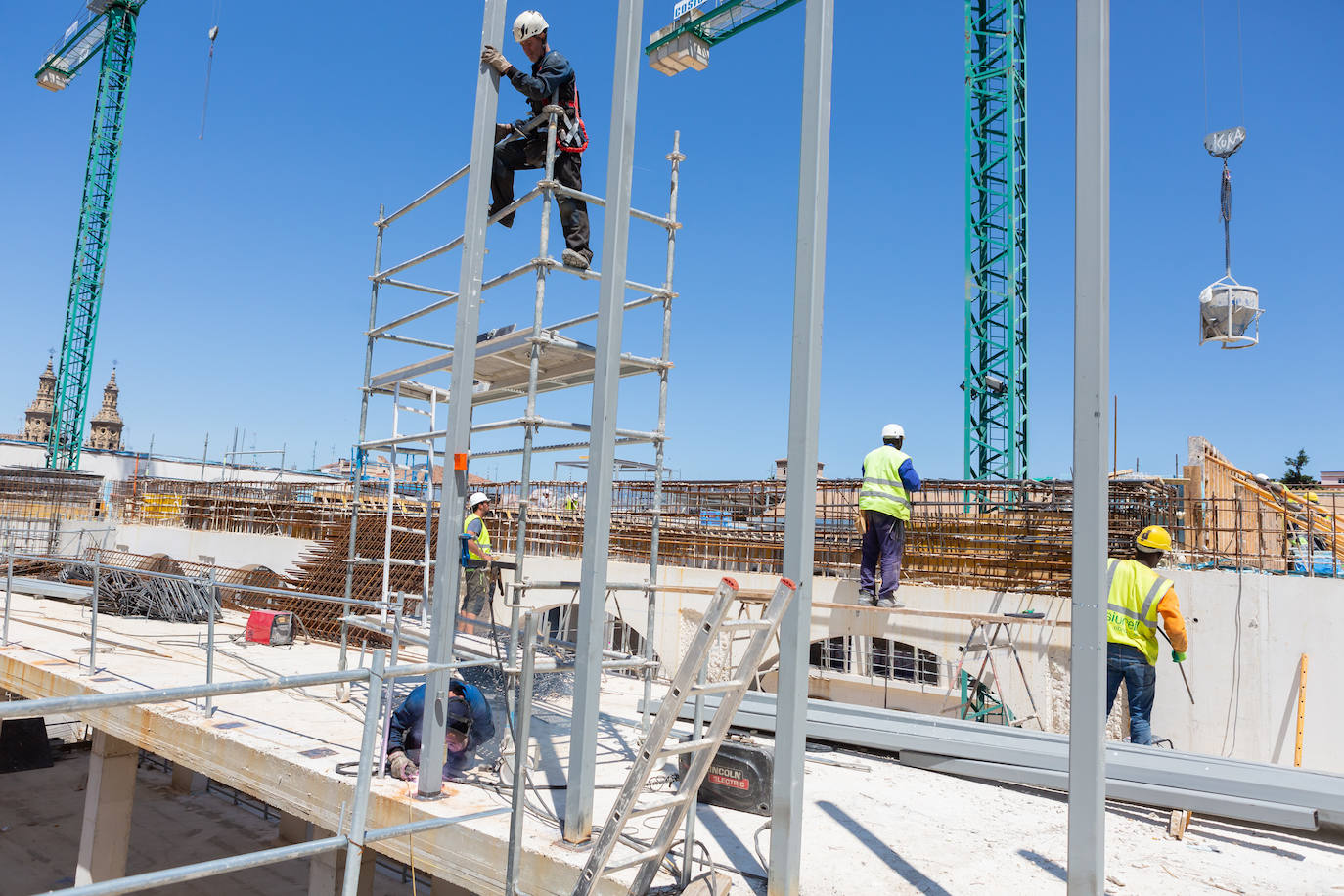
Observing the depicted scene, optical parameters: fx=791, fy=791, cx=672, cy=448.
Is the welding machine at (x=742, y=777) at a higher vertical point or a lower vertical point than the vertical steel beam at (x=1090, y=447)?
lower

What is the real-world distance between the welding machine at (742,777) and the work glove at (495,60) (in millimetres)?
4356

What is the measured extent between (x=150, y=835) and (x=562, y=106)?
14953 millimetres

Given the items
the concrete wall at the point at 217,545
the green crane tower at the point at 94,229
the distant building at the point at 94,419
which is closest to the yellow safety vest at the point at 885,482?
the concrete wall at the point at 217,545

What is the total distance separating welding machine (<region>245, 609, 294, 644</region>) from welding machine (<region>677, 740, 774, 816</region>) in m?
7.70

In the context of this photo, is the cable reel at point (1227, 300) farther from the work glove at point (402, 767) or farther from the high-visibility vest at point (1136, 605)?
the work glove at point (402, 767)

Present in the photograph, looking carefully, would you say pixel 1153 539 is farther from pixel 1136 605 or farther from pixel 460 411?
pixel 460 411

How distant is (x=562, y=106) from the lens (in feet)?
16.9

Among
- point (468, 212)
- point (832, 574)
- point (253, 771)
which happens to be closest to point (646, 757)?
point (468, 212)

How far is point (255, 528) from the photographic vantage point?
27.9 m

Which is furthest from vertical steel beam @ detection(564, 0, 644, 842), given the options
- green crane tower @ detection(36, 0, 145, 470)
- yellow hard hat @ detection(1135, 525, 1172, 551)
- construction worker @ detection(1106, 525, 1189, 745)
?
green crane tower @ detection(36, 0, 145, 470)

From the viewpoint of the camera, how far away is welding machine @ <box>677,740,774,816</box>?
466 cm

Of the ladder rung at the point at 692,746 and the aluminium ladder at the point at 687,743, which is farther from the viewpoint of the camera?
the ladder rung at the point at 692,746

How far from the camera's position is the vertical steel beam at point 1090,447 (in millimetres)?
2936

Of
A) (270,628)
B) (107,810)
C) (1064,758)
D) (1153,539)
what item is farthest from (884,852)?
(270,628)
